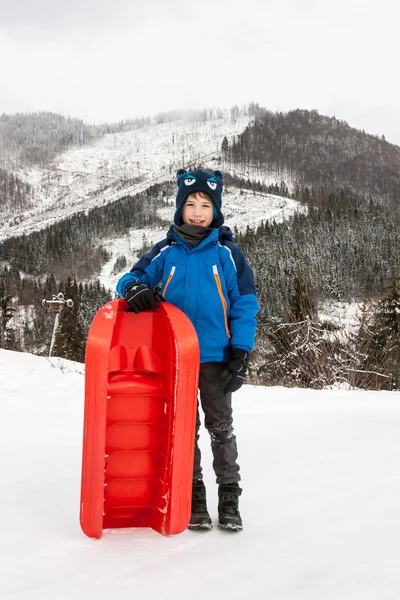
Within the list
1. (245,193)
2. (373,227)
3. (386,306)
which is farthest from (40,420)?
(245,193)

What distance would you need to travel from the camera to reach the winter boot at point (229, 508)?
1.84 metres

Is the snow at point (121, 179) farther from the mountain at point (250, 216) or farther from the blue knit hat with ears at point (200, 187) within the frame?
the blue knit hat with ears at point (200, 187)

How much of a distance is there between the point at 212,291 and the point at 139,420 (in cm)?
61

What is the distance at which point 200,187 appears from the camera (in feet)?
6.95

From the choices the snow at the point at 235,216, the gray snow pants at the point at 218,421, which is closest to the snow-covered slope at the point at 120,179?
the snow at the point at 235,216

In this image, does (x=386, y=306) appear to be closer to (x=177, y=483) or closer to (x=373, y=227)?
(x=177, y=483)

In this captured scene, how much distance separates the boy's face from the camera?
2123mm

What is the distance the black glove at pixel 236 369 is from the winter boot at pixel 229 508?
418 millimetres

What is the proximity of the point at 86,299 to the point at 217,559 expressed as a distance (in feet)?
224

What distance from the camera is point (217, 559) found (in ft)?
4.99

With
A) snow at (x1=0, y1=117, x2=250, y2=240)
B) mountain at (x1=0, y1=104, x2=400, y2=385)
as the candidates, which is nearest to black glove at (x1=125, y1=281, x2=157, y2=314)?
mountain at (x1=0, y1=104, x2=400, y2=385)

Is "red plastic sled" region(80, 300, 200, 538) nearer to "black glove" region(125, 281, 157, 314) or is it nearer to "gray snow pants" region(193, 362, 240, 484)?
"black glove" region(125, 281, 157, 314)

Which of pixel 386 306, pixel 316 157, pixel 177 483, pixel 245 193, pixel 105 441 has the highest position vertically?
pixel 316 157

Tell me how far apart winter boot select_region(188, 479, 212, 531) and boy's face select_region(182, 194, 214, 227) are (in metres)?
1.14
